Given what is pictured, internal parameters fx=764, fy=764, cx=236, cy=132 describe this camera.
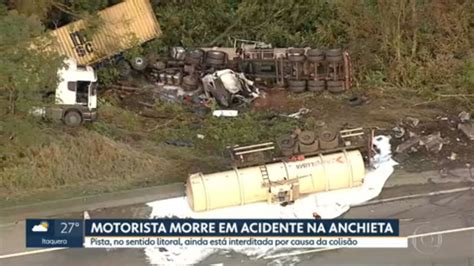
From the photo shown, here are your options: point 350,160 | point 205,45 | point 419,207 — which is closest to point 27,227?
point 350,160

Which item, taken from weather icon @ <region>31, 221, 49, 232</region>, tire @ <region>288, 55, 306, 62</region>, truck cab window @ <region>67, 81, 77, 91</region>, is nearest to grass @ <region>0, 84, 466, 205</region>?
truck cab window @ <region>67, 81, 77, 91</region>

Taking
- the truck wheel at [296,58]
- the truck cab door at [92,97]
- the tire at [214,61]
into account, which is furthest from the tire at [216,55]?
the truck cab door at [92,97]

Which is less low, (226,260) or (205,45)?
(205,45)

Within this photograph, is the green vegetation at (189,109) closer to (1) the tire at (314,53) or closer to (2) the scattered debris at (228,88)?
(2) the scattered debris at (228,88)

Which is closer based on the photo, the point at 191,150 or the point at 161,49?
the point at 191,150

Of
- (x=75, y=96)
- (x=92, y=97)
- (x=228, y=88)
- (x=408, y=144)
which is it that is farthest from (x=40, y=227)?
(x=408, y=144)

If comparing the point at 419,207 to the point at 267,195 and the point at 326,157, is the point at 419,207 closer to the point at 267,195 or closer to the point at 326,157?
the point at 326,157

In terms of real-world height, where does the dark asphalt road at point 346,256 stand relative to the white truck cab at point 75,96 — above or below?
below
